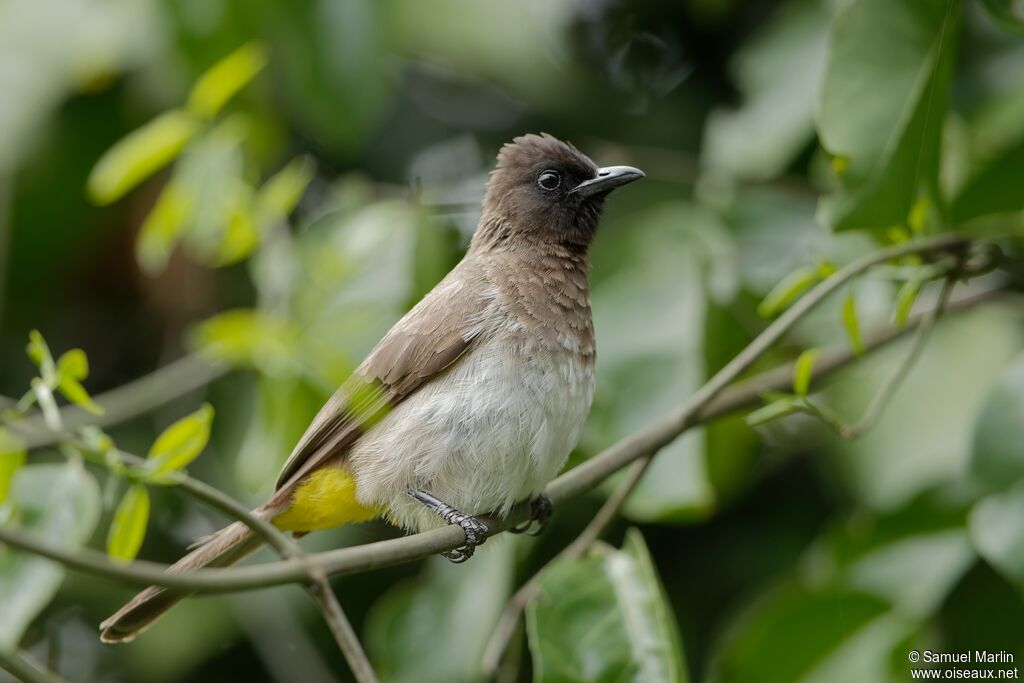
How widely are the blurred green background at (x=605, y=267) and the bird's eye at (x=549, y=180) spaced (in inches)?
13.9

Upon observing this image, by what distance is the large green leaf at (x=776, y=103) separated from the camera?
12.2 feet

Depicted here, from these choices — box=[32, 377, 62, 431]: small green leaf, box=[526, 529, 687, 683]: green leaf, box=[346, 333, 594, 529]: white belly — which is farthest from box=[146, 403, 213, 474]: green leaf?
box=[526, 529, 687, 683]: green leaf

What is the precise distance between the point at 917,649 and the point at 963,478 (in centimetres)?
62

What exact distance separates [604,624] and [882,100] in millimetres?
1219

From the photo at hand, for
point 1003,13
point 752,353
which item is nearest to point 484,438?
point 752,353

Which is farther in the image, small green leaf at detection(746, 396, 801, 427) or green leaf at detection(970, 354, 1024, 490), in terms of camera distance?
green leaf at detection(970, 354, 1024, 490)

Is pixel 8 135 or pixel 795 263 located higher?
pixel 8 135

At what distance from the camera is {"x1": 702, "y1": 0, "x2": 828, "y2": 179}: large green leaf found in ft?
12.2

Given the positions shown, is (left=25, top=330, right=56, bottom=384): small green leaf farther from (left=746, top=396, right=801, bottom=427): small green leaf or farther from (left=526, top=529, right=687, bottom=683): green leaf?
(left=746, top=396, right=801, bottom=427): small green leaf

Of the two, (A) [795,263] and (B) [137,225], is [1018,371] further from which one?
(B) [137,225]

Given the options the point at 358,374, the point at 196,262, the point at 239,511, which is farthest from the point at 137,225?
the point at 239,511

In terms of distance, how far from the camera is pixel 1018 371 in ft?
9.14

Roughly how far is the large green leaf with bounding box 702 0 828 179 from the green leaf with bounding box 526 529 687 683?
144cm

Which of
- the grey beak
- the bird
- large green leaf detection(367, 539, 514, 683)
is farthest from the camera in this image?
large green leaf detection(367, 539, 514, 683)
